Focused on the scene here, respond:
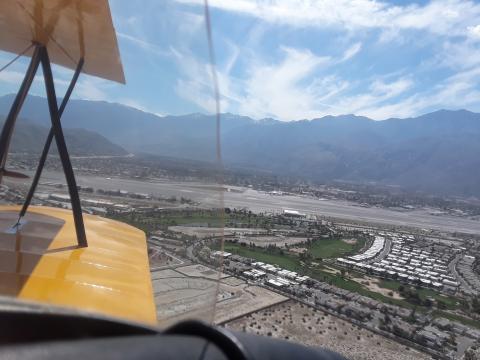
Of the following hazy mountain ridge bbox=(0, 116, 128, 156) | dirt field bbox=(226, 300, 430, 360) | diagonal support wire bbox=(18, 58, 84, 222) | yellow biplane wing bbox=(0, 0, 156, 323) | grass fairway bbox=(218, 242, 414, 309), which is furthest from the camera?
grass fairway bbox=(218, 242, 414, 309)

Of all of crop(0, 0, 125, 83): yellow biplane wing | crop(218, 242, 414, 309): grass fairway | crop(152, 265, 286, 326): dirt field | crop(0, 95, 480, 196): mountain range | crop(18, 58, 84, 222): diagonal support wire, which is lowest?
crop(218, 242, 414, 309): grass fairway

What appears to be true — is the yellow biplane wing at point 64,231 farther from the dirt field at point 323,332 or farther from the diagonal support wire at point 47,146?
the dirt field at point 323,332

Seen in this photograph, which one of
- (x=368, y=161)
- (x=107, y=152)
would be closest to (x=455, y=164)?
(x=368, y=161)

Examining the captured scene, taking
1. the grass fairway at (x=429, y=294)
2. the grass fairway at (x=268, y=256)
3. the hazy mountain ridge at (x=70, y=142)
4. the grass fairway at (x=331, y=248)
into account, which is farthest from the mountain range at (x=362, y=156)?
the hazy mountain ridge at (x=70, y=142)

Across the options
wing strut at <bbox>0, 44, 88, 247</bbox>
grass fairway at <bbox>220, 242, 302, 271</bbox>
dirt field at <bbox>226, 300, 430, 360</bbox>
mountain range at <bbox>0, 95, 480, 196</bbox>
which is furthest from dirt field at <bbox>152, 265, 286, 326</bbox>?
mountain range at <bbox>0, 95, 480, 196</bbox>

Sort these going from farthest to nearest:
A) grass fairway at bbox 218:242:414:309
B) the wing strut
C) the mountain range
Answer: the mountain range, grass fairway at bbox 218:242:414:309, the wing strut

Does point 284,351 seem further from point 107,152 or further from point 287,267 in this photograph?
point 287,267

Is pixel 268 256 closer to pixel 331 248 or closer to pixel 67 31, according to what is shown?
pixel 331 248

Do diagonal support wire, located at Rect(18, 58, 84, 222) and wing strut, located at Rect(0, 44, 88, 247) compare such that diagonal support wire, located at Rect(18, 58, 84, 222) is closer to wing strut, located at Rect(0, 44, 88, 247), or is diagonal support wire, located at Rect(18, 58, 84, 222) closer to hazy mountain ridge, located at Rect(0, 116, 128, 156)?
wing strut, located at Rect(0, 44, 88, 247)
